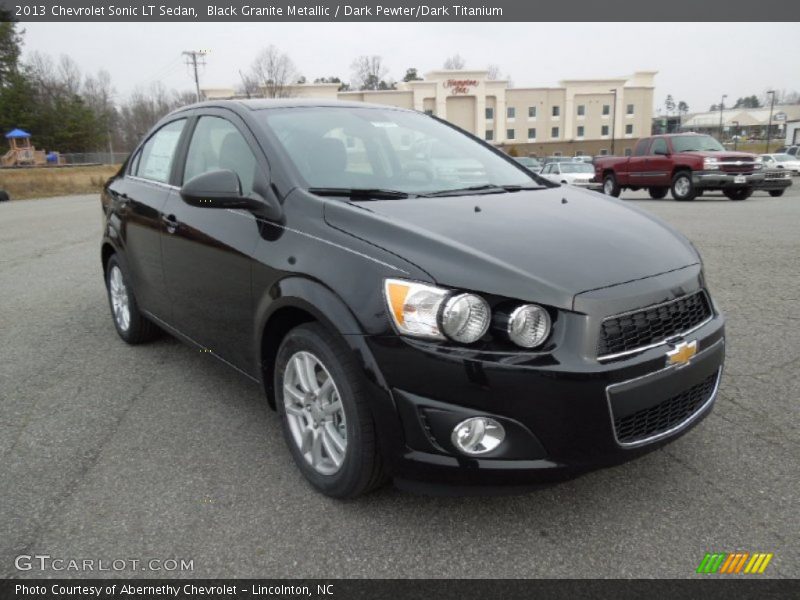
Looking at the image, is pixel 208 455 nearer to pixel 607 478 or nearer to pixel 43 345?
pixel 607 478

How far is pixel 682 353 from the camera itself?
8.01 ft

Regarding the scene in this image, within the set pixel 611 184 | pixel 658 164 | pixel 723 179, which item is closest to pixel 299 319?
pixel 723 179

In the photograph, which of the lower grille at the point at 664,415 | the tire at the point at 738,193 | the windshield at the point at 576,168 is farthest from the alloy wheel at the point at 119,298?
the windshield at the point at 576,168

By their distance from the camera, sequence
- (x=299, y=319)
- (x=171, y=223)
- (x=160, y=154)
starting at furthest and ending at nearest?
(x=160, y=154), (x=171, y=223), (x=299, y=319)

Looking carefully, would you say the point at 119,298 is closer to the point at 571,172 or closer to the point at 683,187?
the point at 683,187

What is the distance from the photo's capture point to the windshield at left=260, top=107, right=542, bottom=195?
318 centimetres

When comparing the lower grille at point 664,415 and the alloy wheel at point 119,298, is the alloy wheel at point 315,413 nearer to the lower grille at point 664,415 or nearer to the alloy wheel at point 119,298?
the lower grille at point 664,415

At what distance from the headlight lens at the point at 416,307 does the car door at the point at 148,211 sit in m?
2.19

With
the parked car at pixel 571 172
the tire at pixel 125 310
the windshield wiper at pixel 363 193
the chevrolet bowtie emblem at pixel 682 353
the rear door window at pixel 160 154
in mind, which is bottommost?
the parked car at pixel 571 172

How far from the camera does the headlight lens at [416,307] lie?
224cm

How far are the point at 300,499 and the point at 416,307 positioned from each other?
106 cm

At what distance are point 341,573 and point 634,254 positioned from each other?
1669 mm

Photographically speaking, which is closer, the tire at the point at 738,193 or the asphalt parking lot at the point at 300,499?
the asphalt parking lot at the point at 300,499
